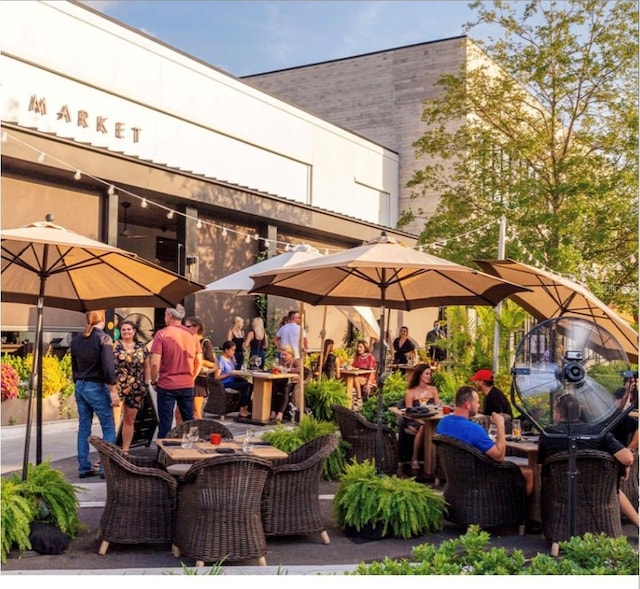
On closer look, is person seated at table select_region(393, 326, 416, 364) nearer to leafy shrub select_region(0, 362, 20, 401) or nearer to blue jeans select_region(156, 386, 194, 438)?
blue jeans select_region(156, 386, 194, 438)

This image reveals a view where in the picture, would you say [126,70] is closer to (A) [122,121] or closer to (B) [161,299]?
(A) [122,121]

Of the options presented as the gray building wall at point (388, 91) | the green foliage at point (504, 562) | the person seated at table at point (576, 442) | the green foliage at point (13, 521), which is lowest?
the green foliage at point (13, 521)

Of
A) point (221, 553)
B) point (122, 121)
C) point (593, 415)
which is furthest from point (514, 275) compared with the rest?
point (122, 121)

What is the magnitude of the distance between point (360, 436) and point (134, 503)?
3.23 m

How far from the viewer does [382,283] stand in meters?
8.06

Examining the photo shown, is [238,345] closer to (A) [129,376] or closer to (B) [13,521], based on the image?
(A) [129,376]

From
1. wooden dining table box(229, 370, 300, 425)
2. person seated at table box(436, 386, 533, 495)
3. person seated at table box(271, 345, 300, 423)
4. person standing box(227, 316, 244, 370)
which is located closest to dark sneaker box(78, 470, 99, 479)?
person seated at table box(436, 386, 533, 495)

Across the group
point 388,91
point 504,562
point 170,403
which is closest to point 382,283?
point 170,403

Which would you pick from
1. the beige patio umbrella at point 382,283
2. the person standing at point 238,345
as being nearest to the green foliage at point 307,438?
the beige patio umbrella at point 382,283

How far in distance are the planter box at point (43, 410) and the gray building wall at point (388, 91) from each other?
17775 mm

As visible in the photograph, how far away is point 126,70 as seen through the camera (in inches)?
667

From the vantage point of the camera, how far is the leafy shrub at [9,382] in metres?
10.7

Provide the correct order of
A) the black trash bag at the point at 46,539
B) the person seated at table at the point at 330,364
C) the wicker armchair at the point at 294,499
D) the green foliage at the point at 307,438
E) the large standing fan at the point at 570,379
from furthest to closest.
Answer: the person seated at table at the point at 330,364
the green foliage at the point at 307,438
the wicker armchair at the point at 294,499
the black trash bag at the point at 46,539
the large standing fan at the point at 570,379

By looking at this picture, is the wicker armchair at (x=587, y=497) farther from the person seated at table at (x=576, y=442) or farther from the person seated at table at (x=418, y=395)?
the person seated at table at (x=418, y=395)
